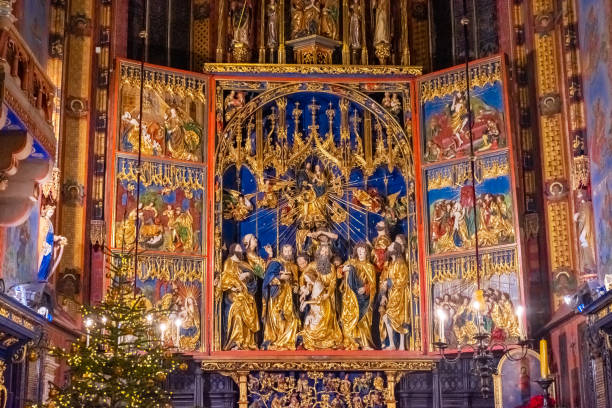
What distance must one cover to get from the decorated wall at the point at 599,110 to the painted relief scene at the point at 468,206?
2.73 m

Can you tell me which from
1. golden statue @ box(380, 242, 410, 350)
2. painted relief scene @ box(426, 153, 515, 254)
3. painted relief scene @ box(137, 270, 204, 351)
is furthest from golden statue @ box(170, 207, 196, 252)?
painted relief scene @ box(426, 153, 515, 254)

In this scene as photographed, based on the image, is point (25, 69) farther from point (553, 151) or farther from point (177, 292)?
point (553, 151)

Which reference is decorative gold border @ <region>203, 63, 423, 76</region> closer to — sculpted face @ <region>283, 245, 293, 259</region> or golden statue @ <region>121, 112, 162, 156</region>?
A: golden statue @ <region>121, 112, 162, 156</region>

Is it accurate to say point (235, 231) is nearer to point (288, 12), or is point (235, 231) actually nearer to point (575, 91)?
point (288, 12)

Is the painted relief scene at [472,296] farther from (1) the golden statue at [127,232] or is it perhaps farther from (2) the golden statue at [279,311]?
(1) the golden statue at [127,232]

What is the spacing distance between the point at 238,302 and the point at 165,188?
294 centimetres

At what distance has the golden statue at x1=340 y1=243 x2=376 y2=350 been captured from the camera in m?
23.1

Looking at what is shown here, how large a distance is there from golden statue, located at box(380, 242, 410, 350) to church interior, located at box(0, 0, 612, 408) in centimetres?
4

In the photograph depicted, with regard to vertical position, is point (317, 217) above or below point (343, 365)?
above

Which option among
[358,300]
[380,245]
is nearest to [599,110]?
[380,245]

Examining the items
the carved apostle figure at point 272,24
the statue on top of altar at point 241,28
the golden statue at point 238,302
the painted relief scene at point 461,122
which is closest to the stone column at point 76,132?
the golden statue at point 238,302

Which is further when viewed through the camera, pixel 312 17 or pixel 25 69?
pixel 312 17

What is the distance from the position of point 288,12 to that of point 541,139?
273 inches

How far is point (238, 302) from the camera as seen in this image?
23078 millimetres
